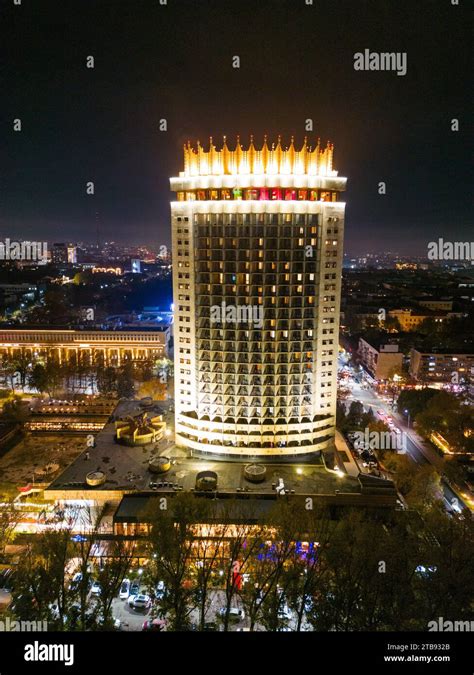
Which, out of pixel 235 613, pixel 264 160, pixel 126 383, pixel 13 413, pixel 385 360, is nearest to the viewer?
pixel 235 613

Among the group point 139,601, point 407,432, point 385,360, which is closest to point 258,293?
point 139,601

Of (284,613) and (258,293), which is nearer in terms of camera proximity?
(284,613)

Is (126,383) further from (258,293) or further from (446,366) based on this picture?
(446,366)

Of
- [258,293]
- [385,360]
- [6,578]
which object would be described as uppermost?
[258,293]

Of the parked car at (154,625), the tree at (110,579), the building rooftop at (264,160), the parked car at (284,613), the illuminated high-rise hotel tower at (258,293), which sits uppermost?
the building rooftop at (264,160)

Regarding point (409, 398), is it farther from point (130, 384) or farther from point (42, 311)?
point (42, 311)

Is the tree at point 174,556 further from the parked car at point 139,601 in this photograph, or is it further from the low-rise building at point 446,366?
the low-rise building at point 446,366

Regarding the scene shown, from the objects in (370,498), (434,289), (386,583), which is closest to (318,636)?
(386,583)

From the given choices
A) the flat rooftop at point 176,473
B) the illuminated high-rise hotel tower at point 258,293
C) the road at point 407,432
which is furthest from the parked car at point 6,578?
the road at point 407,432
